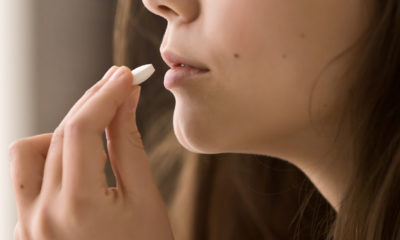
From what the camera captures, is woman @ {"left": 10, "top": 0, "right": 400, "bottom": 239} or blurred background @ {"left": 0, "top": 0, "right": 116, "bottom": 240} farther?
blurred background @ {"left": 0, "top": 0, "right": 116, "bottom": 240}

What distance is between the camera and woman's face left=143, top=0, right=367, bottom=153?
23.3 inches

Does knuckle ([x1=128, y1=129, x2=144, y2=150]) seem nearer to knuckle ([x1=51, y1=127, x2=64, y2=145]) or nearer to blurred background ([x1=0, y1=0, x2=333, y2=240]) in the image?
knuckle ([x1=51, y1=127, x2=64, y2=145])

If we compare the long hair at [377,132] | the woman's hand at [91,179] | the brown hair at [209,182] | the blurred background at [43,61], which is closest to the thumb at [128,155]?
the woman's hand at [91,179]

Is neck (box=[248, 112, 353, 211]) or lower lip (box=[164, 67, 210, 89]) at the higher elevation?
lower lip (box=[164, 67, 210, 89])

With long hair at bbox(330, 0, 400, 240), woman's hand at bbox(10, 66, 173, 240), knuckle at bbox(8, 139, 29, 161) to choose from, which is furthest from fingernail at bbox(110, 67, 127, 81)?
long hair at bbox(330, 0, 400, 240)

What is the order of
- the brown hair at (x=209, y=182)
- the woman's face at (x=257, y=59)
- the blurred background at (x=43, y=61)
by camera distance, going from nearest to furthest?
the woman's face at (x=257, y=59) → the brown hair at (x=209, y=182) → the blurred background at (x=43, y=61)

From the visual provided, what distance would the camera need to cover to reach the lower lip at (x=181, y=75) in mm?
623

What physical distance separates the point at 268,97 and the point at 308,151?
135 millimetres

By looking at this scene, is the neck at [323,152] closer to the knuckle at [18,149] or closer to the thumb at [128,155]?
the thumb at [128,155]

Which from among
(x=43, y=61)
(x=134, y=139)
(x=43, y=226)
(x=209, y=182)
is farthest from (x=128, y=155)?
(x=43, y=61)

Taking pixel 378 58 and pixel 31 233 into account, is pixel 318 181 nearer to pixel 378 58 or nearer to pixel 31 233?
pixel 378 58

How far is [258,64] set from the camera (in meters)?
0.60

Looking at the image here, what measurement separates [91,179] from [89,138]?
0.05 metres

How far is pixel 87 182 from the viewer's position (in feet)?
2.00
